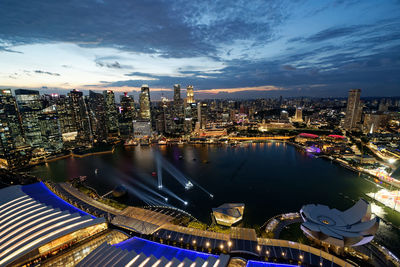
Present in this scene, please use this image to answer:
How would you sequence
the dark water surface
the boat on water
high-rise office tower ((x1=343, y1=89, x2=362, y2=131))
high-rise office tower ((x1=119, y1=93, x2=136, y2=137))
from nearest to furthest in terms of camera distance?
the dark water surface → the boat on water → high-rise office tower ((x1=343, y1=89, x2=362, y2=131)) → high-rise office tower ((x1=119, y1=93, x2=136, y2=137))

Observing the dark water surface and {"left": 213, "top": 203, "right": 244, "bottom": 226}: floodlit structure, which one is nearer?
{"left": 213, "top": 203, "right": 244, "bottom": 226}: floodlit structure

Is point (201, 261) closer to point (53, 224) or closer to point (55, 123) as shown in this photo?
point (53, 224)

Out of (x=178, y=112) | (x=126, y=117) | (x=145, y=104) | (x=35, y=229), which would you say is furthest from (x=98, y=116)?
(x=35, y=229)

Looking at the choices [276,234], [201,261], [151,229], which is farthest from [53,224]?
[276,234]

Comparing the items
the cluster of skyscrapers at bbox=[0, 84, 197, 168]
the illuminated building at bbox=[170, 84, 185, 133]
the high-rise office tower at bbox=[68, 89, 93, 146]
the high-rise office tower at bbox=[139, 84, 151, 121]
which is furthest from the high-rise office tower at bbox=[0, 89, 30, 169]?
the illuminated building at bbox=[170, 84, 185, 133]

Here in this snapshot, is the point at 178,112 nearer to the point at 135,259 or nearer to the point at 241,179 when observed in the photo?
the point at 241,179

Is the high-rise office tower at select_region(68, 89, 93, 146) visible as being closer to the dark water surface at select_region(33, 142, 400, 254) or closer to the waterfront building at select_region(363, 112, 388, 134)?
the dark water surface at select_region(33, 142, 400, 254)

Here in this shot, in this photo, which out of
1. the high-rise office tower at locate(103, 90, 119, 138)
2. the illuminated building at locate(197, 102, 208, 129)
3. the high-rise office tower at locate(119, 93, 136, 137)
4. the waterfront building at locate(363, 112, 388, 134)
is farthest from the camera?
the illuminated building at locate(197, 102, 208, 129)

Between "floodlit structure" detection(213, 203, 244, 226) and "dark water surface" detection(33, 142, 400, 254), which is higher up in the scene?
"floodlit structure" detection(213, 203, 244, 226)

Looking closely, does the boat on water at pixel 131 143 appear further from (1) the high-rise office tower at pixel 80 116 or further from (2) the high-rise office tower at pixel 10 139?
(2) the high-rise office tower at pixel 10 139
